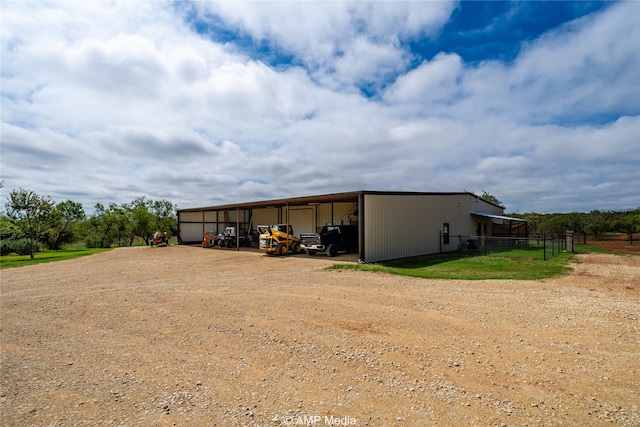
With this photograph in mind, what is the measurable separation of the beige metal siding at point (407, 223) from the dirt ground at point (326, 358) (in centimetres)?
704

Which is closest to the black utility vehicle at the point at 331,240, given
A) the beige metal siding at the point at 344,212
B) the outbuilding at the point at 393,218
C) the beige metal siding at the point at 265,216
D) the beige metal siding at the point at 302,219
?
the outbuilding at the point at 393,218

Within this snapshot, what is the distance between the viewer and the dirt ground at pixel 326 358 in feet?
11.1

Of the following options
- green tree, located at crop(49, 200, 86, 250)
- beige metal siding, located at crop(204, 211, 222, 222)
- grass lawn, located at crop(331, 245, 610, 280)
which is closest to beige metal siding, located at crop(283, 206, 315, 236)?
grass lawn, located at crop(331, 245, 610, 280)

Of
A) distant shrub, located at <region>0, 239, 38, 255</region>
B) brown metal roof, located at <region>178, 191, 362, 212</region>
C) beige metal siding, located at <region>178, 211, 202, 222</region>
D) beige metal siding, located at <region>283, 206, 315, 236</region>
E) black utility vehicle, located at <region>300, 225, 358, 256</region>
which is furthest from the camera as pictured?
beige metal siding, located at <region>178, 211, 202, 222</region>

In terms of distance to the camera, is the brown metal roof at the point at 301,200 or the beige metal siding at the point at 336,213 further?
the beige metal siding at the point at 336,213

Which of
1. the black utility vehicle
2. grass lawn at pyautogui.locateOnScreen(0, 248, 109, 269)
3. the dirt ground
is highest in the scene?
the black utility vehicle

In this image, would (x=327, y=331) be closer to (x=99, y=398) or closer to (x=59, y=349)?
(x=99, y=398)

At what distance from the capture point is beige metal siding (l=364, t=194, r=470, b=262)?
16.0m

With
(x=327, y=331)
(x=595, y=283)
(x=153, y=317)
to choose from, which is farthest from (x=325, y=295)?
(x=595, y=283)

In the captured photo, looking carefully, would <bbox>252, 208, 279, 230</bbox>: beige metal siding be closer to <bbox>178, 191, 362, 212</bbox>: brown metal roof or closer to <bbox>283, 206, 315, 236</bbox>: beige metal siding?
<bbox>283, 206, 315, 236</bbox>: beige metal siding

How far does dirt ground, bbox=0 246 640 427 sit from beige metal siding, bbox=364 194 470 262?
7038 millimetres

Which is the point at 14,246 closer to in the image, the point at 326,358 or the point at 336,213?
the point at 336,213

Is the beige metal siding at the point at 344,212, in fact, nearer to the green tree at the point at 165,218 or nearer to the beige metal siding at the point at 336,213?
the beige metal siding at the point at 336,213

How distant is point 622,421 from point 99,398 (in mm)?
5474
